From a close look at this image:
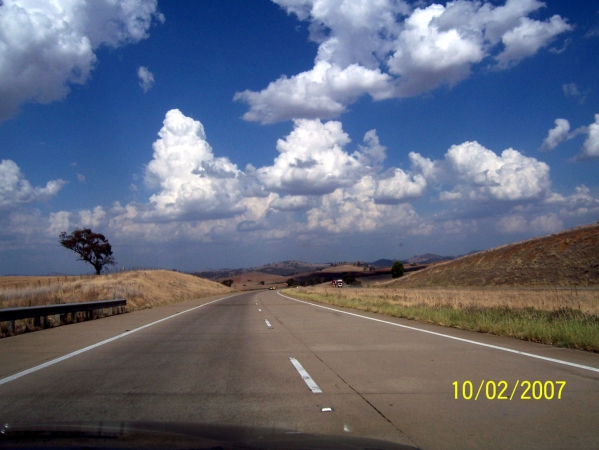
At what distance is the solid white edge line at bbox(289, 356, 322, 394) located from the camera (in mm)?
7666

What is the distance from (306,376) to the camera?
8.66 m

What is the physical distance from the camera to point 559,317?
597 inches

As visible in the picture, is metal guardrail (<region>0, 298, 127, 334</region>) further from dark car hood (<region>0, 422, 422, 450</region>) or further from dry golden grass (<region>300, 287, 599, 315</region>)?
dry golden grass (<region>300, 287, 599, 315</region>)

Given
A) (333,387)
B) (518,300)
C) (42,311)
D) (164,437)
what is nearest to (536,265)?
(518,300)

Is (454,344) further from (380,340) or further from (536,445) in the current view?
(536,445)

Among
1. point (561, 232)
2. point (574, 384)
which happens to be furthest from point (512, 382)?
point (561, 232)

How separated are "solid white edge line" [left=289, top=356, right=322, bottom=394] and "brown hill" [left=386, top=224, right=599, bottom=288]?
145 ft

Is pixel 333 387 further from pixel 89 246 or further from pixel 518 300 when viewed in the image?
pixel 89 246

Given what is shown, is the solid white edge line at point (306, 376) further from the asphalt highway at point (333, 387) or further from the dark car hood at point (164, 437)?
the dark car hood at point (164, 437)

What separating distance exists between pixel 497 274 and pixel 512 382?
58.5 meters

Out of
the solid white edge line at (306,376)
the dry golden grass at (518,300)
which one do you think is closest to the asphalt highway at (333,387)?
the solid white edge line at (306,376)

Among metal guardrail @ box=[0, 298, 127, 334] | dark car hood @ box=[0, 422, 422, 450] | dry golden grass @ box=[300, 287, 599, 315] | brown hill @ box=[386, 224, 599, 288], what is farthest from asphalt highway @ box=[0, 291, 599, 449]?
brown hill @ box=[386, 224, 599, 288]

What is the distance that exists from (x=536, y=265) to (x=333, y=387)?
187 ft

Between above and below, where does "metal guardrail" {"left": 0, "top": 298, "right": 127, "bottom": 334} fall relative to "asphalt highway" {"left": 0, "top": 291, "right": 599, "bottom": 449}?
above
